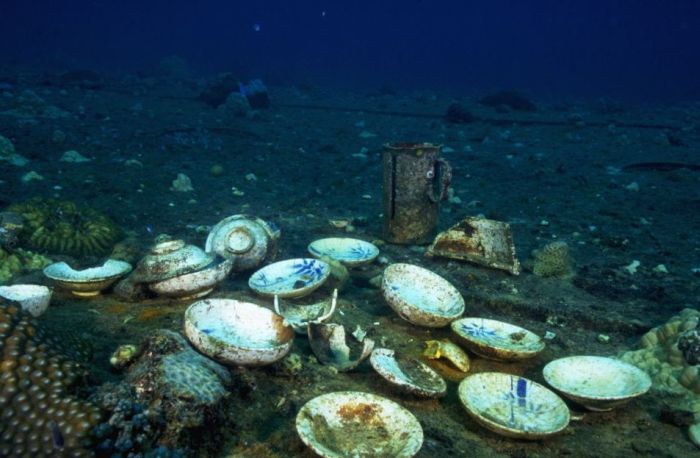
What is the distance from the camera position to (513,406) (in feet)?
9.64

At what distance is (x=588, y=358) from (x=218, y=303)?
2735 millimetres

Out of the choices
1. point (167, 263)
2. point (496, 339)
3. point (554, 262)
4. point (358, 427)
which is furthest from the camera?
point (554, 262)

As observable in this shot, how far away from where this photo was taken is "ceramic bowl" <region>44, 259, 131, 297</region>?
3881 mm

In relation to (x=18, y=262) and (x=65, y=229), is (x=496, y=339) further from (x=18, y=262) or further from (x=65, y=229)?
(x=65, y=229)

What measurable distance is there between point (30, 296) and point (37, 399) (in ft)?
5.07

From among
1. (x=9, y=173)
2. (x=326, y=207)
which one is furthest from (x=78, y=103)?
(x=326, y=207)

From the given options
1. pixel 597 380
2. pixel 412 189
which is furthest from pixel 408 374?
pixel 412 189

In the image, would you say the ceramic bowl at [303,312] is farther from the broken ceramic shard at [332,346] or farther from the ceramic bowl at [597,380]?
the ceramic bowl at [597,380]

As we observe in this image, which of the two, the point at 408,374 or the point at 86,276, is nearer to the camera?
the point at 408,374

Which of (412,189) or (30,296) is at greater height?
(412,189)

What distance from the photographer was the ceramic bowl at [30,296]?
3.35 meters

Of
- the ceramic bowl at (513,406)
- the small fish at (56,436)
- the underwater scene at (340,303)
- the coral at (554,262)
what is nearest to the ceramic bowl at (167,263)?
the underwater scene at (340,303)

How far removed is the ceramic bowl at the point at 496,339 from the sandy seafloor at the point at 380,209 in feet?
0.53

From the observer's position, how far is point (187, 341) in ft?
9.92
